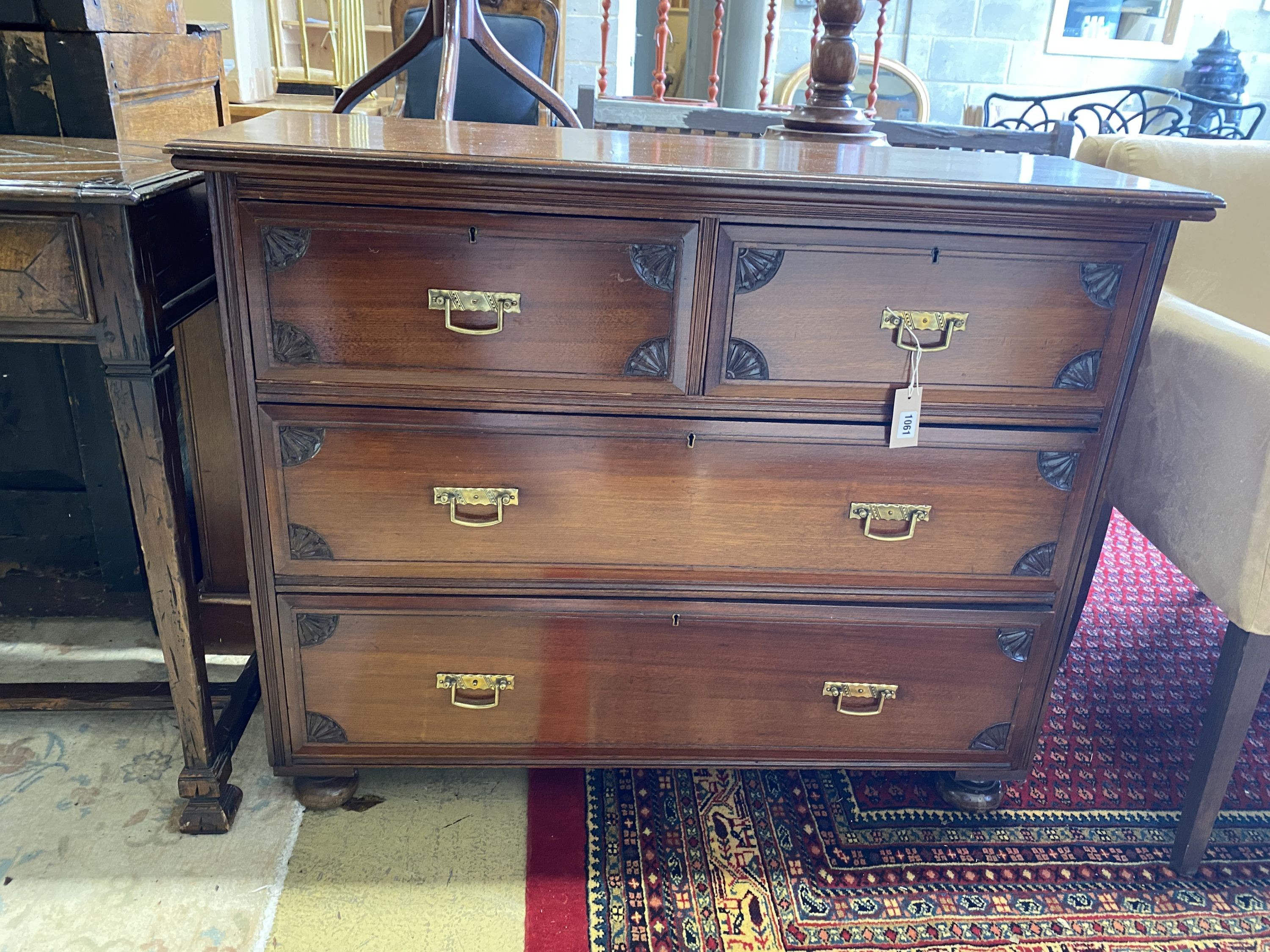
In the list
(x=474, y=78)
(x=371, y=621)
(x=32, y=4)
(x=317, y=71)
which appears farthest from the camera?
(x=317, y=71)

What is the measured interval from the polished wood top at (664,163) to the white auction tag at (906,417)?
8.6 inches

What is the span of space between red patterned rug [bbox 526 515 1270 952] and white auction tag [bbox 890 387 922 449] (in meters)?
0.60

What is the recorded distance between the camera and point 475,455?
1.01 metres

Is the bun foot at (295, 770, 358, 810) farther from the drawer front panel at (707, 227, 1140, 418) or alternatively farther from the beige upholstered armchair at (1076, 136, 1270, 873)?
the beige upholstered armchair at (1076, 136, 1270, 873)

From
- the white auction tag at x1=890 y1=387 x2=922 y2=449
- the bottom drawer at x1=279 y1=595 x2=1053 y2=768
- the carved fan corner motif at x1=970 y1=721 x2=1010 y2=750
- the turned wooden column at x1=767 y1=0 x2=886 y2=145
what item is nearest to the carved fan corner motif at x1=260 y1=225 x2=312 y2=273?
the bottom drawer at x1=279 y1=595 x2=1053 y2=768

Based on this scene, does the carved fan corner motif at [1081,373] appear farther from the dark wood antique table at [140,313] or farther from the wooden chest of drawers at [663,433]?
the dark wood antique table at [140,313]

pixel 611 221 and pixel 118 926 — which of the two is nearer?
pixel 611 221

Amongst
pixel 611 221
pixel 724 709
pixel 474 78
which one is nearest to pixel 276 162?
pixel 611 221

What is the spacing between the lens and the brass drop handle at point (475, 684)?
112 cm

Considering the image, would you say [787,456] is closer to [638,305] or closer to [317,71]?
[638,305]

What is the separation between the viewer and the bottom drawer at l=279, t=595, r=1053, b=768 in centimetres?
110

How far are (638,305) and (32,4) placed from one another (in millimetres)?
986

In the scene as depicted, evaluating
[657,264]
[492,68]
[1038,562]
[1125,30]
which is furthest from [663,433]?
[1125,30]

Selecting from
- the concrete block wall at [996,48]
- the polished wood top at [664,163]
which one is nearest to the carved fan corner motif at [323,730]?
the polished wood top at [664,163]
